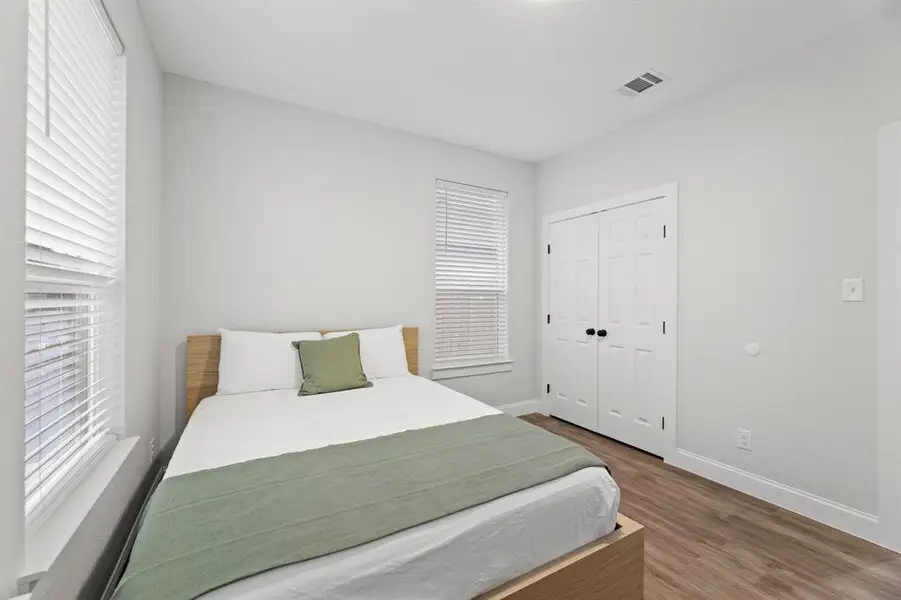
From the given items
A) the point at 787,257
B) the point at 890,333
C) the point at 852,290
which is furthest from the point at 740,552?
the point at 787,257

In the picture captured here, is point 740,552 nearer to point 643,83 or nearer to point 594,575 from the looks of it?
point 594,575

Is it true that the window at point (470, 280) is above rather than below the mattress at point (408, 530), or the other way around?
above

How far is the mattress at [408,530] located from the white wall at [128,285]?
0.29 metres

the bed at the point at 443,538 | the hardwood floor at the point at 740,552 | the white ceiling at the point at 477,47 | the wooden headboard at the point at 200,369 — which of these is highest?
the white ceiling at the point at 477,47

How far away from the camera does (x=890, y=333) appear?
196 cm

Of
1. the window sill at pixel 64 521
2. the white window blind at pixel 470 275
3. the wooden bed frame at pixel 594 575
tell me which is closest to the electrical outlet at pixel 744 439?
the wooden bed frame at pixel 594 575

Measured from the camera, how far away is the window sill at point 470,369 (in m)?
3.64

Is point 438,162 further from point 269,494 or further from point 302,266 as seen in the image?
point 269,494

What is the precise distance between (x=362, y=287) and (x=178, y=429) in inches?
62.3

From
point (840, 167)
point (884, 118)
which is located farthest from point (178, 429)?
point (884, 118)

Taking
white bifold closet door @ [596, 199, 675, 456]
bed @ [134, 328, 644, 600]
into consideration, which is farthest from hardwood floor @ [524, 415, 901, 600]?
white bifold closet door @ [596, 199, 675, 456]

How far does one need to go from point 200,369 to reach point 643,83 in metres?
3.54

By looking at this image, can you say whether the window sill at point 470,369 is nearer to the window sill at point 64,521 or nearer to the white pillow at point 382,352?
the white pillow at point 382,352

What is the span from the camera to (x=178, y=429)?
2621 millimetres
